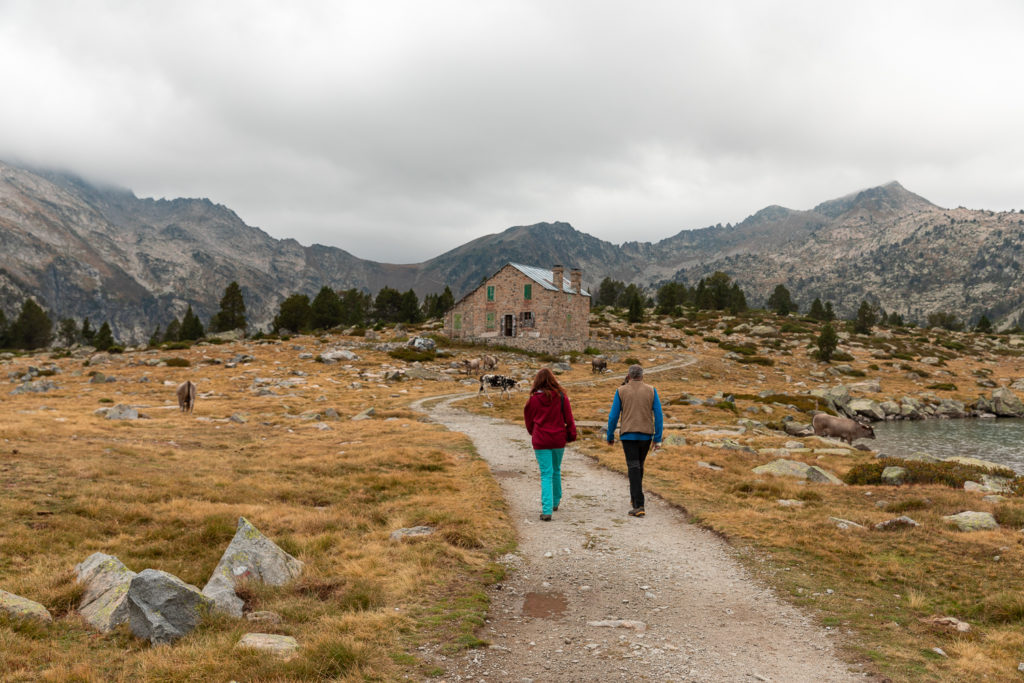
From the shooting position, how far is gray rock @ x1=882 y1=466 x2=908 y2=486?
1460 cm

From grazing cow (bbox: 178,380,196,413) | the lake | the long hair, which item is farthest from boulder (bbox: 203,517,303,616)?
the lake

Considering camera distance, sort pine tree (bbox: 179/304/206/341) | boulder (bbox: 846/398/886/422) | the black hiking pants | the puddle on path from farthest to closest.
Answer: pine tree (bbox: 179/304/206/341) < boulder (bbox: 846/398/886/422) < the black hiking pants < the puddle on path

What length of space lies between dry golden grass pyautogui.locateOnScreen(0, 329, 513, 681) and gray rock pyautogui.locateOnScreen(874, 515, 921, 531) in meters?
7.30

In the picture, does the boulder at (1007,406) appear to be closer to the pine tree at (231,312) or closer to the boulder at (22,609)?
the boulder at (22,609)

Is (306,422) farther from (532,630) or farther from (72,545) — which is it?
(532,630)

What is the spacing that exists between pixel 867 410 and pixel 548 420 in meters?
38.7

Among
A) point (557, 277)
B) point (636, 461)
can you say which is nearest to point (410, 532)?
point (636, 461)

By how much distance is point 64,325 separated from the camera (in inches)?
4469

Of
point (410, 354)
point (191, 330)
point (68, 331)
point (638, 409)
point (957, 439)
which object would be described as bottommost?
point (957, 439)

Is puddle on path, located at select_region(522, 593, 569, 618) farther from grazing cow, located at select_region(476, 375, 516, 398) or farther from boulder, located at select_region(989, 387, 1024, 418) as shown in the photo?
boulder, located at select_region(989, 387, 1024, 418)

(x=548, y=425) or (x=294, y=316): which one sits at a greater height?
(x=294, y=316)

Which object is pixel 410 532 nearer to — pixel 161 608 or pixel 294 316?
pixel 161 608

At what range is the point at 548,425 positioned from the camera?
432 inches

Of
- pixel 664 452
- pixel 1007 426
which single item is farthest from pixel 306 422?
pixel 1007 426
